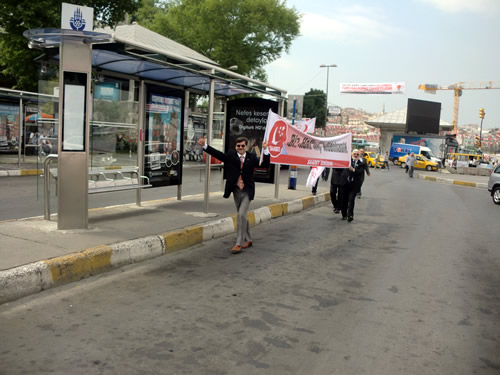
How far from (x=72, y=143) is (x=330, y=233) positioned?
506cm

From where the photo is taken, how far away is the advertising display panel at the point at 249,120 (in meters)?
11.7

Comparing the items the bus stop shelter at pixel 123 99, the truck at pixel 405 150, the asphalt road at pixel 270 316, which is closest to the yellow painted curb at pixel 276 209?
the bus stop shelter at pixel 123 99

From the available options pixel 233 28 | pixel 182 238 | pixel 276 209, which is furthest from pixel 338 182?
pixel 233 28

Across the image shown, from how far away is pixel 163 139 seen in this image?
9820mm

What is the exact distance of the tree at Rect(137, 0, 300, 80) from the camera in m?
37.2

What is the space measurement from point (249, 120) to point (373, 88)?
95192 millimetres

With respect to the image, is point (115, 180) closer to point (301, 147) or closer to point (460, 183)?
point (301, 147)

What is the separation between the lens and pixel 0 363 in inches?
134

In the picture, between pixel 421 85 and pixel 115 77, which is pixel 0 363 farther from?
pixel 421 85

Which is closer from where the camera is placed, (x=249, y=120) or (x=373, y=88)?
(x=249, y=120)

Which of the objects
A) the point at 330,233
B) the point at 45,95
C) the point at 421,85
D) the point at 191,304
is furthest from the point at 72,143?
the point at 421,85

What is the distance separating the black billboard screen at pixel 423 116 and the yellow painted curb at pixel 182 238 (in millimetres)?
61930

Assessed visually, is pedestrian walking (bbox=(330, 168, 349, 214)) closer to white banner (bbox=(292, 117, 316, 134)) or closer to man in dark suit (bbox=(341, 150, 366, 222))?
man in dark suit (bbox=(341, 150, 366, 222))

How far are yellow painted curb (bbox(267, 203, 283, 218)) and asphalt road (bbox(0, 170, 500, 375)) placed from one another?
115 inches
